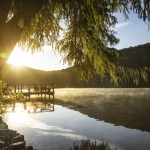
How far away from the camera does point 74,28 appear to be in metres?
3.65

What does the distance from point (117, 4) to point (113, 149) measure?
685 centimetres

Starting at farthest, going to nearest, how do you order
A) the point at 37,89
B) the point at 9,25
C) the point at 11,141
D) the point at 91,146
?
the point at 37,89 → the point at 91,146 → the point at 11,141 → the point at 9,25

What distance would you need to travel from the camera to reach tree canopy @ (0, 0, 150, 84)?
312cm

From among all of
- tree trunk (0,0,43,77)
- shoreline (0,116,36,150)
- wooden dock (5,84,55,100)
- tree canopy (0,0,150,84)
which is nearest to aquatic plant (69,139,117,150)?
shoreline (0,116,36,150)

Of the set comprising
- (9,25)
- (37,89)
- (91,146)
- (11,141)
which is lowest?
(91,146)

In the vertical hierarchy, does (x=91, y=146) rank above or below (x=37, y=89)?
below

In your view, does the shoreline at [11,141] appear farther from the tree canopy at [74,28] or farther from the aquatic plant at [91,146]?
the tree canopy at [74,28]

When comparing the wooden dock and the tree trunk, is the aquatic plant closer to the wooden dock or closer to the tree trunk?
the tree trunk

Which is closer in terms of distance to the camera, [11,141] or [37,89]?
[11,141]

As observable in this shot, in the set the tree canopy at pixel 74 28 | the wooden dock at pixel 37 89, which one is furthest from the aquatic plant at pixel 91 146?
the wooden dock at pixel 37 89

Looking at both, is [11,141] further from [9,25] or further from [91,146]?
[9,25]

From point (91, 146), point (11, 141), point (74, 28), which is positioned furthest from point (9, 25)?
point (91, 146)

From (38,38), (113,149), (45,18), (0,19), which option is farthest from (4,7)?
(113,149)

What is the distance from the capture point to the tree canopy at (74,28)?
312 cm
